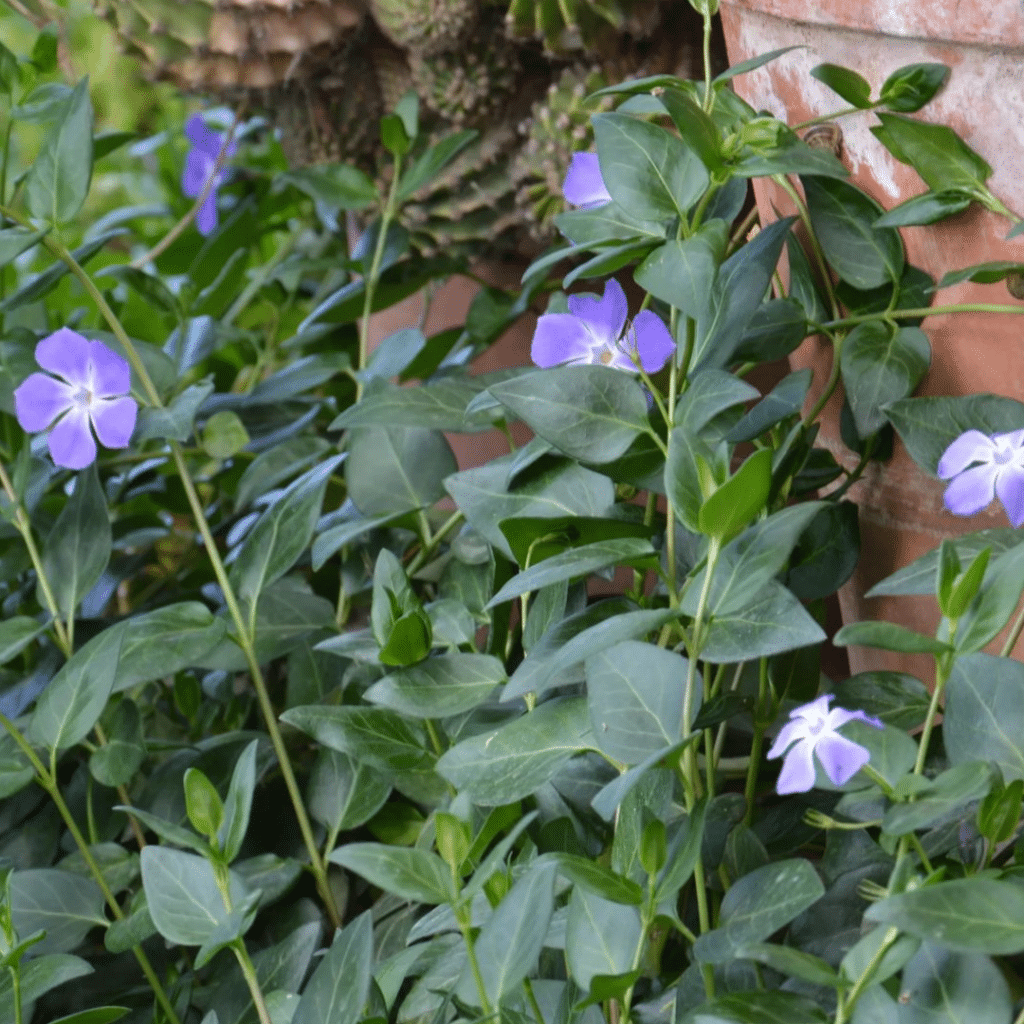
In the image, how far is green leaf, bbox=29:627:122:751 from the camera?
0.60 m

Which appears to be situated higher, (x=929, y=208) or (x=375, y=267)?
(x=929, y=208)

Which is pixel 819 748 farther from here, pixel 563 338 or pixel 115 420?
pixel 115 420

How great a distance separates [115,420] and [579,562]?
307 mm

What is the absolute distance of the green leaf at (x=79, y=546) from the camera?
72 centimetres

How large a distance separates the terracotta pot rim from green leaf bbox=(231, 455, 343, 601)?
31cm

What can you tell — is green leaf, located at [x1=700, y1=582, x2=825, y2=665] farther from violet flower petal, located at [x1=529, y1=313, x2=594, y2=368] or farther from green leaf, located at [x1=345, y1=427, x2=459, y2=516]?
green leaf, located at [x1=345, y1=427, x2=459, y2=516]

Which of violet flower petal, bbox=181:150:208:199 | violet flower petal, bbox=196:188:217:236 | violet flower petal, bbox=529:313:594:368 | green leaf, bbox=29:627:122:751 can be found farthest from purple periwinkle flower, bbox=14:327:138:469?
violet flower petal, bbox=181:150:208:199

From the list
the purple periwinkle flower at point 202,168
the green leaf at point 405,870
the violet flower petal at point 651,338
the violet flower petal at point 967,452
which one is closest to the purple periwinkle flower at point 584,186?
the violet flower petal at point 651,338

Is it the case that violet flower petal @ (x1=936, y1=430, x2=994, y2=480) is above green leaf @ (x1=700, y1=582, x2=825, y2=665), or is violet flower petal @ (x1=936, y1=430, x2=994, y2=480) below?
above

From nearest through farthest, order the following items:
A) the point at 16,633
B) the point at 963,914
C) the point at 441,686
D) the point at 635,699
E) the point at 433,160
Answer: the point at 963,914, the point at 635,699, the point at 441,686, the point at 16,633, the point at 433,160

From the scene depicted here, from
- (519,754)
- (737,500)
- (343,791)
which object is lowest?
(343,791)

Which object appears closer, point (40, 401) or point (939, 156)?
point (939, 156)

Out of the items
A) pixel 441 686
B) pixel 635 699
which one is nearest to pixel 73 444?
pixel 441 686

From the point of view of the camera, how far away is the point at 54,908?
2.04 ft
